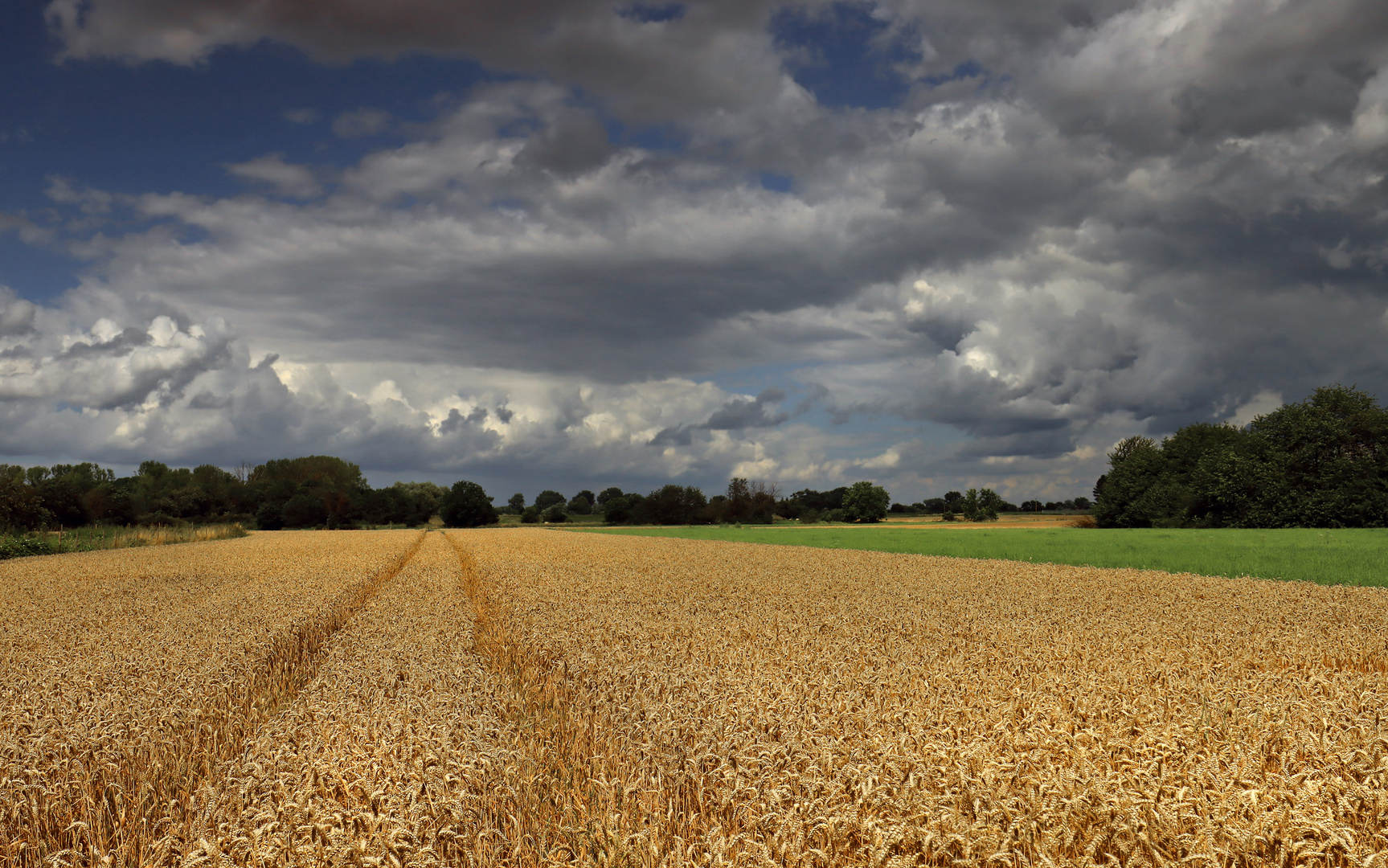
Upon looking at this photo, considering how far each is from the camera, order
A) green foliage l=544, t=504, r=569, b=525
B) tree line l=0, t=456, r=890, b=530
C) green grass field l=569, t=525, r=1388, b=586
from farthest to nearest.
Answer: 1. green foliage l=544, t=504, r=569, b=525
2. tree line l=0, t=456, r=890, b=530
3. green grass field l=569, t=525, r=1388, b=586

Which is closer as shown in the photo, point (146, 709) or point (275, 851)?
point (275, 851)

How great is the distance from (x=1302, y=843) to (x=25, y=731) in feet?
32.0

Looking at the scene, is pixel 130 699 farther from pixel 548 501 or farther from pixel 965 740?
pixel 548 501

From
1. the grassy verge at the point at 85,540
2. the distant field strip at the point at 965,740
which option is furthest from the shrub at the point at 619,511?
the distant field strip at the point at 965,740

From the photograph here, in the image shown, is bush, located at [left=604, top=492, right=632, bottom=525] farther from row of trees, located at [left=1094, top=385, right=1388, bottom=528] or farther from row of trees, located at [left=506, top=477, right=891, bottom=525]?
row of trees, located at [left=1094, top=385, right=1388, bottom=528]

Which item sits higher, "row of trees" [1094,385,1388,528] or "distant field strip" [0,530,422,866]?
"row of trees" [1094,385,1388,528]

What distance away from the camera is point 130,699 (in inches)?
272

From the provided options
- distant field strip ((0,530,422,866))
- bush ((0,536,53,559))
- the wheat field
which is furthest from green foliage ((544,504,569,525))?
the wheat field

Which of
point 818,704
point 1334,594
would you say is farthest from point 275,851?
point 1334,594

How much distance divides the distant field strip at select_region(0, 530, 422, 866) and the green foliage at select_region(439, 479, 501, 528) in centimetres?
11119

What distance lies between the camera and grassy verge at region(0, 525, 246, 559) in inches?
1501

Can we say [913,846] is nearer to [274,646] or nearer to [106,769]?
[106,769]

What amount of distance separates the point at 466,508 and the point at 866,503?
74253 mm

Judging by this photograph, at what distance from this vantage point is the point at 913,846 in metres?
3.88
